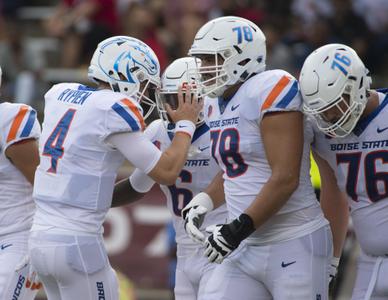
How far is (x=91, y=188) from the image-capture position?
5.40m

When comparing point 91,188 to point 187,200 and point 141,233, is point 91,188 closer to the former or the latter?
point 187,200

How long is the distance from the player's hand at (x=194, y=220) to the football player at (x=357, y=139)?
2.20ft

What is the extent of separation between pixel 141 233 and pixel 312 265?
4.60 metres

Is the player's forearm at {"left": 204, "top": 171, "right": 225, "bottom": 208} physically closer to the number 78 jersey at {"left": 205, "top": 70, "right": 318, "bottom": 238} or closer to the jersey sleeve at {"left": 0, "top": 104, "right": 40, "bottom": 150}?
the number 78 jersey at {"left": 205, "top": 70, "right": 318, "bottom": 238}

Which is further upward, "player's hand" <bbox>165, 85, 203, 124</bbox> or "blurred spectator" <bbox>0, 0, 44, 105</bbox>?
"player's hand" <bbox>165, 85, 203, 124</bbox>

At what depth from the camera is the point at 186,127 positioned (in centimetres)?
554

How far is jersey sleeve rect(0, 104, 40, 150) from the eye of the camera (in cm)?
578

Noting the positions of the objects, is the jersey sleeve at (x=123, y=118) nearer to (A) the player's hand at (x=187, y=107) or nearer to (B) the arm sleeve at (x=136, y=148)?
(B) the arm sleeve at (x=136, y=148)

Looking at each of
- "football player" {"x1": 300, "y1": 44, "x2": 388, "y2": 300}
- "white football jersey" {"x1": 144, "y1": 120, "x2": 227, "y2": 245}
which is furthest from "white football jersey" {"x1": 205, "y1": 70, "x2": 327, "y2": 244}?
"white football jersey" {"x1": 144, "y1": 120, "x2": 227, "y2": 245}

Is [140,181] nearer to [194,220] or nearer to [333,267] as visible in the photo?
[194,220]

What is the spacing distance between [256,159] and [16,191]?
1407mm

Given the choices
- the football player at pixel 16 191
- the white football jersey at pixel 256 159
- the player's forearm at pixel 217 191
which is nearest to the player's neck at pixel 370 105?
the white football jersey at pixel 256 159

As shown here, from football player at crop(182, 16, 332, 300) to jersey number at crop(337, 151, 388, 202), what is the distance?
0.64 feet

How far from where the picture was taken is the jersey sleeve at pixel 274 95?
16.9 ft
